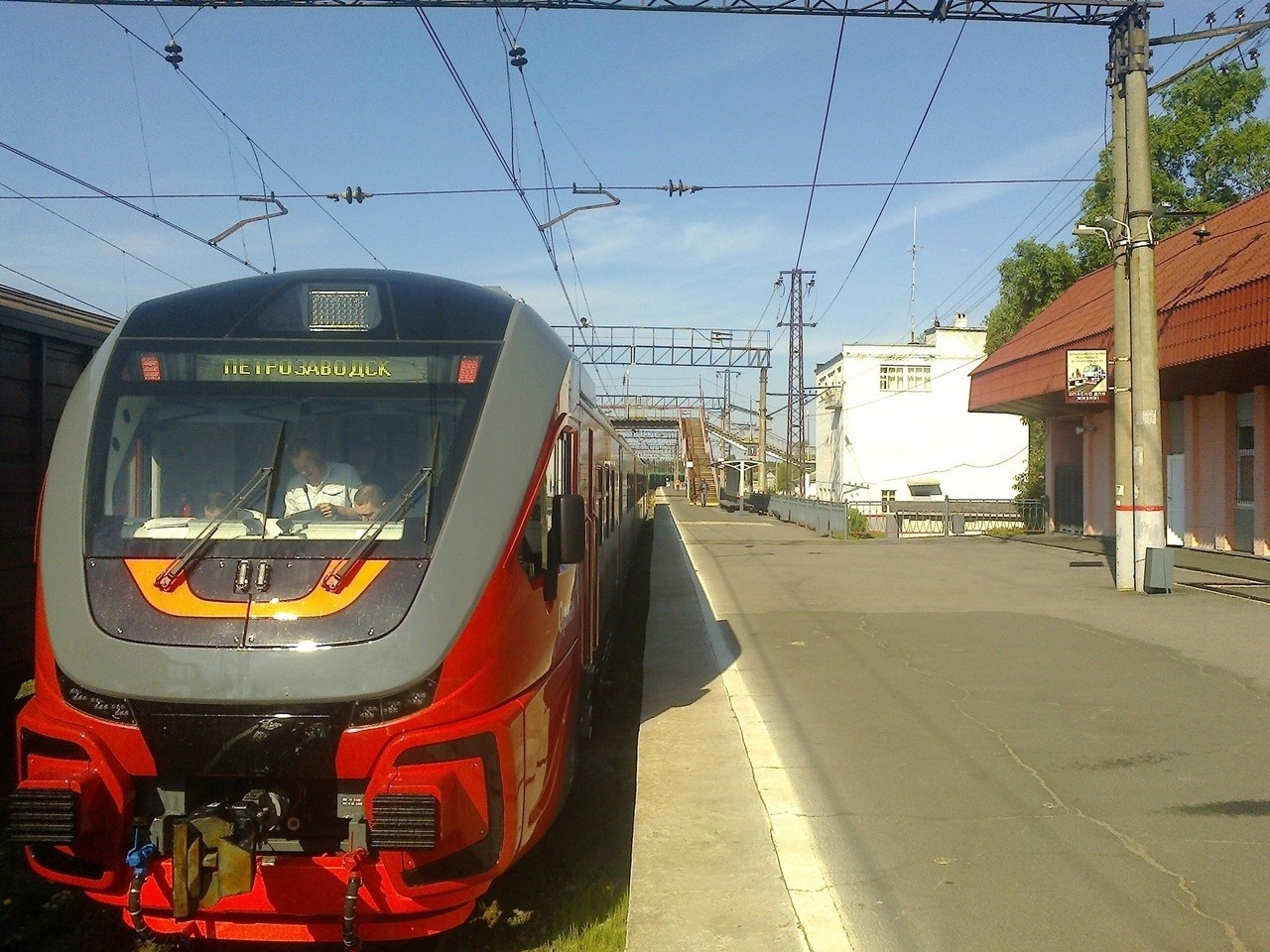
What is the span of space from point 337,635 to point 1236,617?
452 inches

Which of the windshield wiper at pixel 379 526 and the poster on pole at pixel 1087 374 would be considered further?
the poster on pole at pixel 1087 374

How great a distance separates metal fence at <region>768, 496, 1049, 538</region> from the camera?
33.9 m

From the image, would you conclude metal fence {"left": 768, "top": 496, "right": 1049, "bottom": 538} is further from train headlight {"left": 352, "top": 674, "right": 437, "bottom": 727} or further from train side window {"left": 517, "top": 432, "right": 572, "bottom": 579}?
train headlight {"left": 352, "top": 674, "right": 437, "bottom": 727}

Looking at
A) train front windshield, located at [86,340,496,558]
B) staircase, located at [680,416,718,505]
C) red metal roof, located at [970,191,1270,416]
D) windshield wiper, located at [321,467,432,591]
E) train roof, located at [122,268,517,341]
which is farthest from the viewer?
staircase, located at [680,416,718,505]

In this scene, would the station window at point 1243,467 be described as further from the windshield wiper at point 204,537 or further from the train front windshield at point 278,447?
the windshield wiper at point 204,537

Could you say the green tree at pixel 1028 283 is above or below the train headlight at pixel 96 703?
above

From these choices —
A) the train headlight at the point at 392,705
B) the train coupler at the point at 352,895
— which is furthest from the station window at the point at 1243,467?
the train coupler at the point at 352,895

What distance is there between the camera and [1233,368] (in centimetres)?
1897

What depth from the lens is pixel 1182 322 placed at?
1889 cm

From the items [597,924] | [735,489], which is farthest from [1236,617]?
[735,489]

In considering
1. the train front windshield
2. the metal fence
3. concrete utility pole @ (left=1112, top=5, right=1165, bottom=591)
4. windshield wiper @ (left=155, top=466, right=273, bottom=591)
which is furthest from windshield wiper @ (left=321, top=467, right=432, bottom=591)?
the metal fence

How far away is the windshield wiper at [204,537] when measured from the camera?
4539mm

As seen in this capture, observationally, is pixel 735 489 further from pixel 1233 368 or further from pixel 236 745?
pixel 236 745

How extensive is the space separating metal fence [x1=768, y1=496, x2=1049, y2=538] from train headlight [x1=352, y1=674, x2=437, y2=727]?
1161 inches
